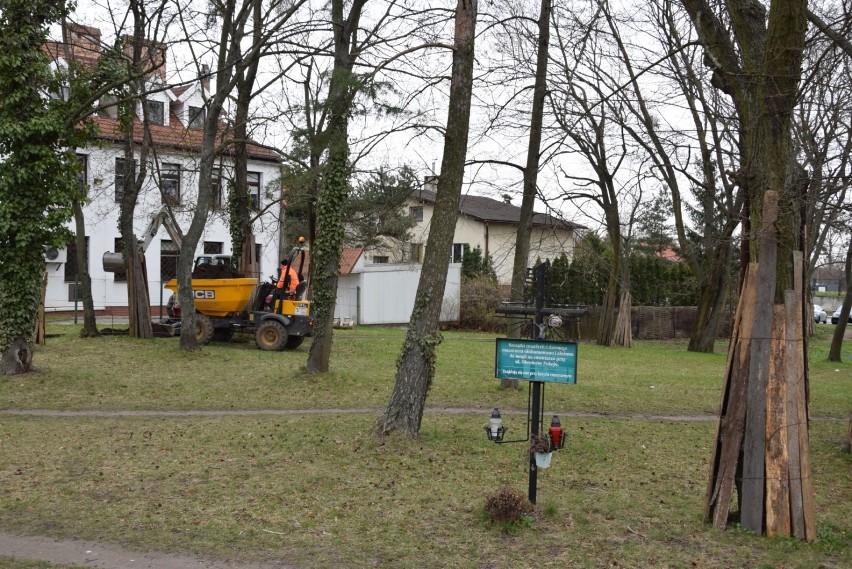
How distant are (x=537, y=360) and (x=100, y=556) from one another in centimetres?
401

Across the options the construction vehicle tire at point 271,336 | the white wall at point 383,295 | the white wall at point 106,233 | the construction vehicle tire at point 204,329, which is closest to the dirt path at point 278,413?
the construction vehicle tire at point 271,336

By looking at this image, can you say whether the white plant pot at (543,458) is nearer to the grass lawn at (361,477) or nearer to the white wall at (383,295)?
the grass lawn at (361,477)

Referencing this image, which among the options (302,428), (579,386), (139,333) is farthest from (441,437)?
(139,333)

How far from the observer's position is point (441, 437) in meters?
11.3

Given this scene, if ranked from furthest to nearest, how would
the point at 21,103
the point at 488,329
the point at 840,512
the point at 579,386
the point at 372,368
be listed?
1. the point at 488,329
2. the point at 372,368
3. the point at 579,386
4. the point at 21,103
5. the point at 840,512

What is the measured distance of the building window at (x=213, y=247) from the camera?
40156 mm

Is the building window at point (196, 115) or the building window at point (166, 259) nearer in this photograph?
the building window at point (196, 115)

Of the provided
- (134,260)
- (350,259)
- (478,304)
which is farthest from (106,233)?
(478,304)

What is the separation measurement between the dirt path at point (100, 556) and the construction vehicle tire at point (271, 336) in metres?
15.4

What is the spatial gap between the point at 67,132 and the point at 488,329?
22477 mm

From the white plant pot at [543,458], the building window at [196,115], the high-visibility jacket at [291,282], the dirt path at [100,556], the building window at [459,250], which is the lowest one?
the dirt path at [100,556]

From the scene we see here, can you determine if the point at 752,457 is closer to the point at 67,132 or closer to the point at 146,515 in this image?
the point at 146,515

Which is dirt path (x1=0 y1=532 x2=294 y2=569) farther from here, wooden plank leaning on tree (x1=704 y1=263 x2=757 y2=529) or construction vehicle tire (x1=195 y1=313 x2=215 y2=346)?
construction vehicle tire (x1=195 y1=313 x2=215 y2=346)

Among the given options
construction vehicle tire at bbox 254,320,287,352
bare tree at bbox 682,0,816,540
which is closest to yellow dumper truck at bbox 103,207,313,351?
construction vehicle tire at bbox 254,320,287,352
